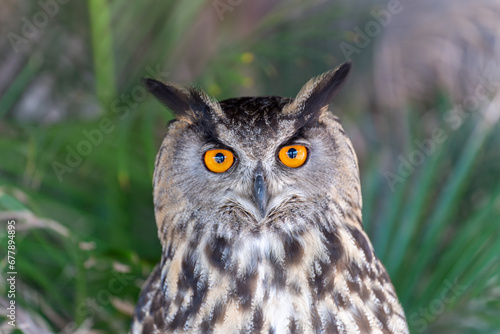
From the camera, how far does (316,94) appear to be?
1.00m

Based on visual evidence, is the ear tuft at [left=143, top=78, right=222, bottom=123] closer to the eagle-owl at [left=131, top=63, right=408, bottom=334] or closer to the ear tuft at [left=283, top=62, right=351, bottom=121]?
the eagle-owl at [left=131, top=63, right=408, bottom=334]

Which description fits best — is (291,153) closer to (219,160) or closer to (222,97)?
(219,160)

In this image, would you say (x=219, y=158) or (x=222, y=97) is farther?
(x=222, y=97)

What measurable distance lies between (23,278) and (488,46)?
178 centimetres

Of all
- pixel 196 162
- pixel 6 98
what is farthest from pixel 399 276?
pixel 6 98

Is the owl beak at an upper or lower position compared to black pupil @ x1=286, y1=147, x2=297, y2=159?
lower

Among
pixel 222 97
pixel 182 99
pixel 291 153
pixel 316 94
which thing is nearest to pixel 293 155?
pixel 291 153

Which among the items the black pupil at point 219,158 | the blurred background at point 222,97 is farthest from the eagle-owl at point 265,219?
the blurred background at point 222,97

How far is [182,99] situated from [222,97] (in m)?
0.67

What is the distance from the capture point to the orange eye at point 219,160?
3.29 ft

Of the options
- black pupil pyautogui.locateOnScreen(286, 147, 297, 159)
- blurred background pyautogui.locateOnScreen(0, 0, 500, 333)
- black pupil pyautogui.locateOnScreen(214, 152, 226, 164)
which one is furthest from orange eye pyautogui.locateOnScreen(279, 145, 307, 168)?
blurred background pyautogui.locateOnScreen(0, 0, 500, 333)

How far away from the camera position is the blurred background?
1386 millimetres

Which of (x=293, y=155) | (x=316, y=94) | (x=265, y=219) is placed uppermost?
(x=316, y=94)

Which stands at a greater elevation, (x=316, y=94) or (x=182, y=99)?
(x=316, y=94)
